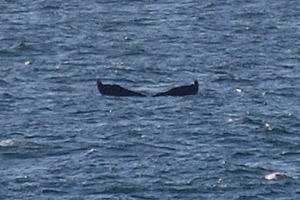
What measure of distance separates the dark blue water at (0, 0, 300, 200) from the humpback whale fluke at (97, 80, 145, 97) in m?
0.57

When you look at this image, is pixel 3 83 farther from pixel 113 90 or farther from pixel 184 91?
pixel 184 91

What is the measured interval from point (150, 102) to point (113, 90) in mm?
1957

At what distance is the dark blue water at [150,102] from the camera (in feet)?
262

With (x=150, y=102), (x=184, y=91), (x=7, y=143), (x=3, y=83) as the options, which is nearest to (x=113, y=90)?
(x=150, y=102)

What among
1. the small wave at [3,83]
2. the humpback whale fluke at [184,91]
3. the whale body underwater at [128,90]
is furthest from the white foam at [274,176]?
the small wave at [3,83]

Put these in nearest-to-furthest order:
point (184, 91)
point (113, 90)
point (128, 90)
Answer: point (113, 90)
point (184, 91)
point (128, 90)

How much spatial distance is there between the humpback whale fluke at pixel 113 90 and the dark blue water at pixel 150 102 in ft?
1.86

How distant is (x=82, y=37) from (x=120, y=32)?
11.6 ft

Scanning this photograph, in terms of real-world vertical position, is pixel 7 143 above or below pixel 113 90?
above

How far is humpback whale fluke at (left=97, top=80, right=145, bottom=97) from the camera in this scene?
93069 mm

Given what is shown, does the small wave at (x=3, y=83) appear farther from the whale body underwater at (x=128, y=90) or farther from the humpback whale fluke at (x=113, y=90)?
the humpback whale fluke at (x=113, y=90)

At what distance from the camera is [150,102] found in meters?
94.1

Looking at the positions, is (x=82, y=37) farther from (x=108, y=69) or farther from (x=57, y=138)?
(x=57, y=138)

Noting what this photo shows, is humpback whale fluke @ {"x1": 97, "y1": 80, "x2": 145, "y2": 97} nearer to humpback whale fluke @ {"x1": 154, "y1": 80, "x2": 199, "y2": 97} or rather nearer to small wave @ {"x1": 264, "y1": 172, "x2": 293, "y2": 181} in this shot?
humpback whale fluke @ {"x1": 154, "y1": 80, "x2": 199, "y2": 97}
